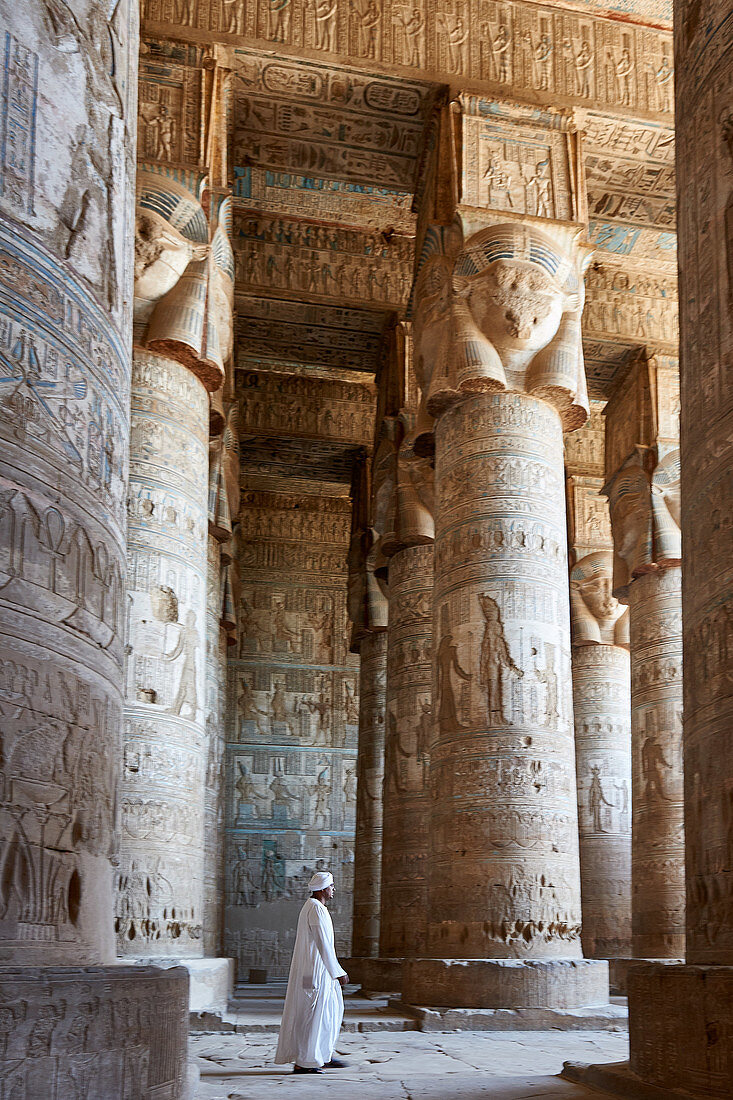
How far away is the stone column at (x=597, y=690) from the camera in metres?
14.9

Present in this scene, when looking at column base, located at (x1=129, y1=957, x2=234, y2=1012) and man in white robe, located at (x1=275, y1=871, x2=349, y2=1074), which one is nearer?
man in white robe, located at (x1=275, y1=871, x2=349, y2=1074)

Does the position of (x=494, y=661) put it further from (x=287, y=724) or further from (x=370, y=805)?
(x=287, y=724)

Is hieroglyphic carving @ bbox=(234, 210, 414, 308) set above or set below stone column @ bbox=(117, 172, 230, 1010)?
above

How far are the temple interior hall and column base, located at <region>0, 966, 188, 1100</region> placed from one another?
0.5 inches

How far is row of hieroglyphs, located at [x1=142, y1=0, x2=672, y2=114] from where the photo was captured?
1006 centimetres

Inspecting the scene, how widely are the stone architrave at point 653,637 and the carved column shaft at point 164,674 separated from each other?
5.92 metres

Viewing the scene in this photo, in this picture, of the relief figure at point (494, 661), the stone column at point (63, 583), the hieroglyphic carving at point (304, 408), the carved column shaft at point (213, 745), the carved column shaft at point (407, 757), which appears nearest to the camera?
the stone column at point (63, 583)

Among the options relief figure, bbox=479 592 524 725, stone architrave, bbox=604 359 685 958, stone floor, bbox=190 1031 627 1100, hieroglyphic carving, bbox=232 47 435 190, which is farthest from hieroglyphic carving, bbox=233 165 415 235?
stone floor, bbox=190 1031 627 1100

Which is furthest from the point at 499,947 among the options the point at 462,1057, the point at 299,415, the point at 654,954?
the point at 299,415

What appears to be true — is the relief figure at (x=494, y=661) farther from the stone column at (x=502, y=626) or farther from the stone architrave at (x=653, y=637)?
the stone architrave at (x=653, y=637)

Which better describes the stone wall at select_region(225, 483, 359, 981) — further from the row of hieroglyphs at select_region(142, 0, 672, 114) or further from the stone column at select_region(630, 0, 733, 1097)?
the stone column at select_region(630, 0, 733, 1097)

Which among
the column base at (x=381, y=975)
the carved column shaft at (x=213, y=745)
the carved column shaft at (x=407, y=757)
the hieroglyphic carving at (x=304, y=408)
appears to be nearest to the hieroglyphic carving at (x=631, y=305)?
the carved column shaft at (x=407, y=757)

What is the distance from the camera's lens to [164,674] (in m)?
7.76

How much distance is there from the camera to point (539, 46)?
34.4ft
